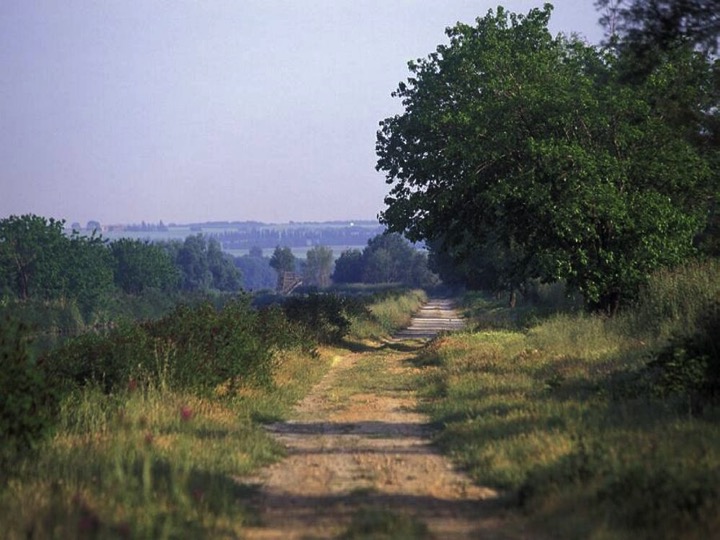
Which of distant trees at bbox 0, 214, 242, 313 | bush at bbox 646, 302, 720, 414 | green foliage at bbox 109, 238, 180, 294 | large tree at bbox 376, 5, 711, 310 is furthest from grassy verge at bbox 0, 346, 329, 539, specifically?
green foliage at bbox 109, 238, 180, 294

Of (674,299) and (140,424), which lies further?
(674,299)

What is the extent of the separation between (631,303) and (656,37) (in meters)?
17.1

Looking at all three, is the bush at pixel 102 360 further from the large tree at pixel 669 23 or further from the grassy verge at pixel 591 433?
the large tree at pixel 669 23

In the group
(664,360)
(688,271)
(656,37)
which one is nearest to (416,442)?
(664,360)

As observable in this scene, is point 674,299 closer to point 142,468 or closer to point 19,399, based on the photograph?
point 142,468

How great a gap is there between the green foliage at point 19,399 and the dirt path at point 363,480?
2813 mm

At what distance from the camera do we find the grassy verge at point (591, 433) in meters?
7.97

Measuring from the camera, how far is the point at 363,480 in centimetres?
1070

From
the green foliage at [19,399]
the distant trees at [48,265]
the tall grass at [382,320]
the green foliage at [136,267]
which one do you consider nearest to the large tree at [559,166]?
the tall grass at [382,320]

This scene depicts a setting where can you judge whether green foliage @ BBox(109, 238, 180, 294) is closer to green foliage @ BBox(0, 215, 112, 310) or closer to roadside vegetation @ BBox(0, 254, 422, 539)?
green foliage @ BBox(0, 215, 112, 310)

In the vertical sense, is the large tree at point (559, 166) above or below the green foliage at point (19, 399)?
above

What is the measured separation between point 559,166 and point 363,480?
774 inches

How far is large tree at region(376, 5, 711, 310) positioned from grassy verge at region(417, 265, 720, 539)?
5.26m

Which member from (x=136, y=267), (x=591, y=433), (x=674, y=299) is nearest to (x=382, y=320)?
(x=674, y=299)
